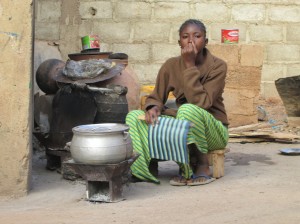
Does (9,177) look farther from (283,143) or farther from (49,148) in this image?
(283,143)

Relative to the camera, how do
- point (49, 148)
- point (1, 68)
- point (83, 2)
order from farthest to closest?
point (83, 2) → point (49, 148) → point (1, 68)

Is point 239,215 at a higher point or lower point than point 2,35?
lower

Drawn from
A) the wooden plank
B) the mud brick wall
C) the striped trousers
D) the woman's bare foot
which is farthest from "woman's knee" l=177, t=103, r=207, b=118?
the mud brick wall

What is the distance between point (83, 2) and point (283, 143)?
12.7 feet

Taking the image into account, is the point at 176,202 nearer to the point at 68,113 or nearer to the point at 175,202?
the point at 175,202

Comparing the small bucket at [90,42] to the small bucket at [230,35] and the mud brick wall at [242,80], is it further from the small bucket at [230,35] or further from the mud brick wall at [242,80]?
the mud brick wall at [242,80]

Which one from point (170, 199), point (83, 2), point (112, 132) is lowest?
point (170, 199)

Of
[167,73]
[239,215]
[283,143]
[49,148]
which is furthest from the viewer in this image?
[283,143]

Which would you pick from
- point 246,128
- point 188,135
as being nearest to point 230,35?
point 246,128

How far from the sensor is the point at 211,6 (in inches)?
344

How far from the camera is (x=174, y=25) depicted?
8.68 m

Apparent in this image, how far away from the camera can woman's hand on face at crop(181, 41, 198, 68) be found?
4.43 metres

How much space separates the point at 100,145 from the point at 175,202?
65 cm

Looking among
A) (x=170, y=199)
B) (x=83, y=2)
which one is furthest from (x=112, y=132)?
(x=83, y=2)
